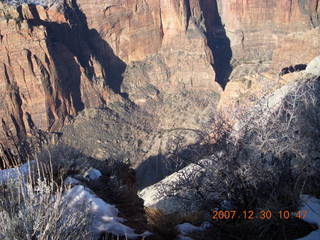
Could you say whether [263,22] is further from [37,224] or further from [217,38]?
[37,224]

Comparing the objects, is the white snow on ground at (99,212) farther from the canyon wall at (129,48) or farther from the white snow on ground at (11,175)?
the canyon wall at (129,48)

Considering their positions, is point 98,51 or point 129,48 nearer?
point 98,51

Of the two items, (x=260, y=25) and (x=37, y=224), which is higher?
(x=37, y=224)
